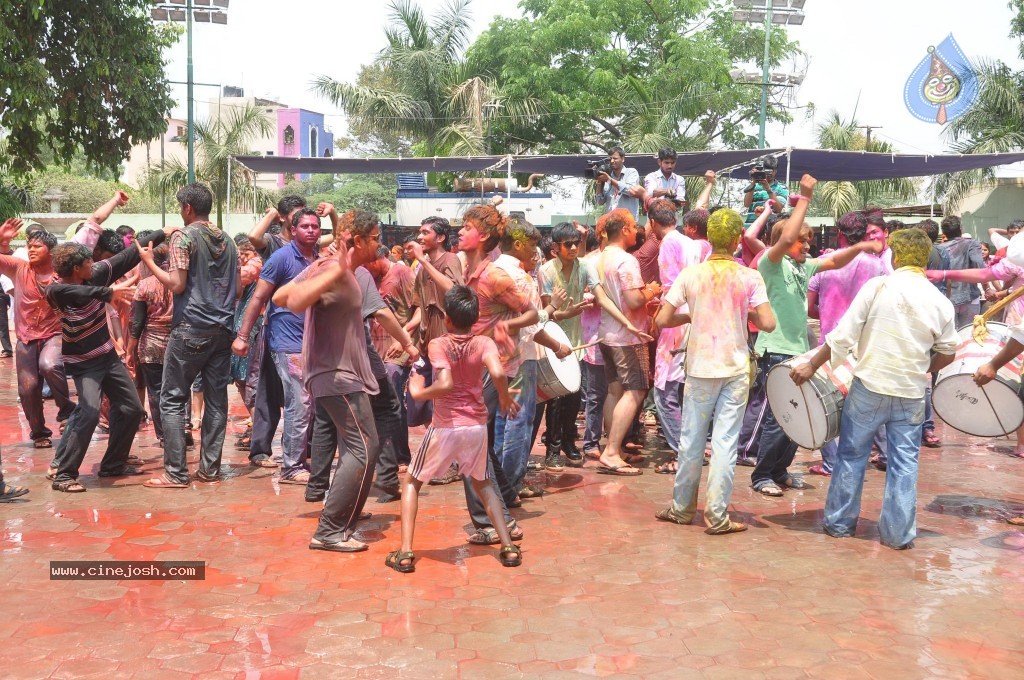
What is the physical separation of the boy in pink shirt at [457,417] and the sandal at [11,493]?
10.2ft

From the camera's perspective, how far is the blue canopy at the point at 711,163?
17.3 metres

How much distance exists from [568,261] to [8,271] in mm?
4891

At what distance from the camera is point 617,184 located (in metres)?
10.9

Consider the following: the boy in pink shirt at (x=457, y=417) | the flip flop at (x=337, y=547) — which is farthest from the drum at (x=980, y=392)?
the flip flop at (x=337, y=547)

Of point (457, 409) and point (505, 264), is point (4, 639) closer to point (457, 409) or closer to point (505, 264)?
point (457, 409)

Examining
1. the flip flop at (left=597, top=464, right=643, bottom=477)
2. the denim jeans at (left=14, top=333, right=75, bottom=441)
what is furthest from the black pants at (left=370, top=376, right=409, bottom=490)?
the denim jeans at (left=14, top=333, right=75, bottom=441)

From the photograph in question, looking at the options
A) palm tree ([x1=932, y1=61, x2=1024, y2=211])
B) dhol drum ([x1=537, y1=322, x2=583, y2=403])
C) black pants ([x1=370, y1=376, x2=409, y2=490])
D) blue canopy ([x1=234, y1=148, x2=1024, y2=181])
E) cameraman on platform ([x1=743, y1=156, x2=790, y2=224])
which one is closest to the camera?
dhol drum ([x1=537, y1=322, x2=583, y2=403])

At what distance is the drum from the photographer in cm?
635

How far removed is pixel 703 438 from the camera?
6211 millimetres

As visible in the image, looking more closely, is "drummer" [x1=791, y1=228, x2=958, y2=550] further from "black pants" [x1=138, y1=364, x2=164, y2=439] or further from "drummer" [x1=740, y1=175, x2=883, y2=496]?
"black pants" [x1=138, y1=364, x2=164, y2=439]

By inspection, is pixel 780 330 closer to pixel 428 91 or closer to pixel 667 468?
pixel 667 468

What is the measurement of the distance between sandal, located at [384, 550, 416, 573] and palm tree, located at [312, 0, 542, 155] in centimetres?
2750

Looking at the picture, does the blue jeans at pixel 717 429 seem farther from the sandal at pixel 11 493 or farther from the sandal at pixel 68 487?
the sandal at pixel 11 493

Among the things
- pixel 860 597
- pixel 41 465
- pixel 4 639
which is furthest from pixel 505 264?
pixel 41 465
